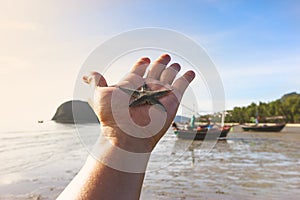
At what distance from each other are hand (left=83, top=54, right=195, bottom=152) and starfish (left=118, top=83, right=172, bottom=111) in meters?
0.02

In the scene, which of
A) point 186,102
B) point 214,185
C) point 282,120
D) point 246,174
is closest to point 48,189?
point 214,185

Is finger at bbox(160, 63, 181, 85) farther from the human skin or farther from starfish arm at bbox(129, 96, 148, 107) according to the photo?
starfish arm at bbox(129, 96, 148, 107)

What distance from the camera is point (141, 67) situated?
151 cm

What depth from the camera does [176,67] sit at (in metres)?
1.50

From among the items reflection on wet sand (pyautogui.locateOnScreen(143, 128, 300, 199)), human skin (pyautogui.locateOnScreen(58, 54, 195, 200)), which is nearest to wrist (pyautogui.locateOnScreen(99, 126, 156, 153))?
human skin (pyautogui.locateOnScreen(58, 54, 195, 200))

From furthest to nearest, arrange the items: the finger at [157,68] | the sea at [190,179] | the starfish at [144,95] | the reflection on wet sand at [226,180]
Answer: the reflection on wet sand at [226,180] → the sea at [190,179] → the finger at [157,68] → the starfish at [144,95]

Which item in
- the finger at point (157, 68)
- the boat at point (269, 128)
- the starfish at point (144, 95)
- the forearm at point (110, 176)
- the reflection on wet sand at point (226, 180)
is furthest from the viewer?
the boat at point (269, 128)

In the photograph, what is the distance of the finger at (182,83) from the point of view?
145 centimetres

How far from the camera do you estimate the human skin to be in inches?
51.3

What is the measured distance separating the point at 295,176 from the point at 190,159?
6064 millimetres

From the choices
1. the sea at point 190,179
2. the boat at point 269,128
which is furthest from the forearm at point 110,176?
the boat at point 269,128

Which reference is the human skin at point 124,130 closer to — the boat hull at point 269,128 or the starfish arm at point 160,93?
the starfish arm at point 160,93

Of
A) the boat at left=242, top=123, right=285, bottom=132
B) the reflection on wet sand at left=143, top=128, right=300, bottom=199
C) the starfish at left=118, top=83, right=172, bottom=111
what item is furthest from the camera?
the boat at left=242, top=123, right=285, bottom=132

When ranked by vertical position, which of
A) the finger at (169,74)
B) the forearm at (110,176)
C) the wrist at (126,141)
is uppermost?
the finger at (169,74)
